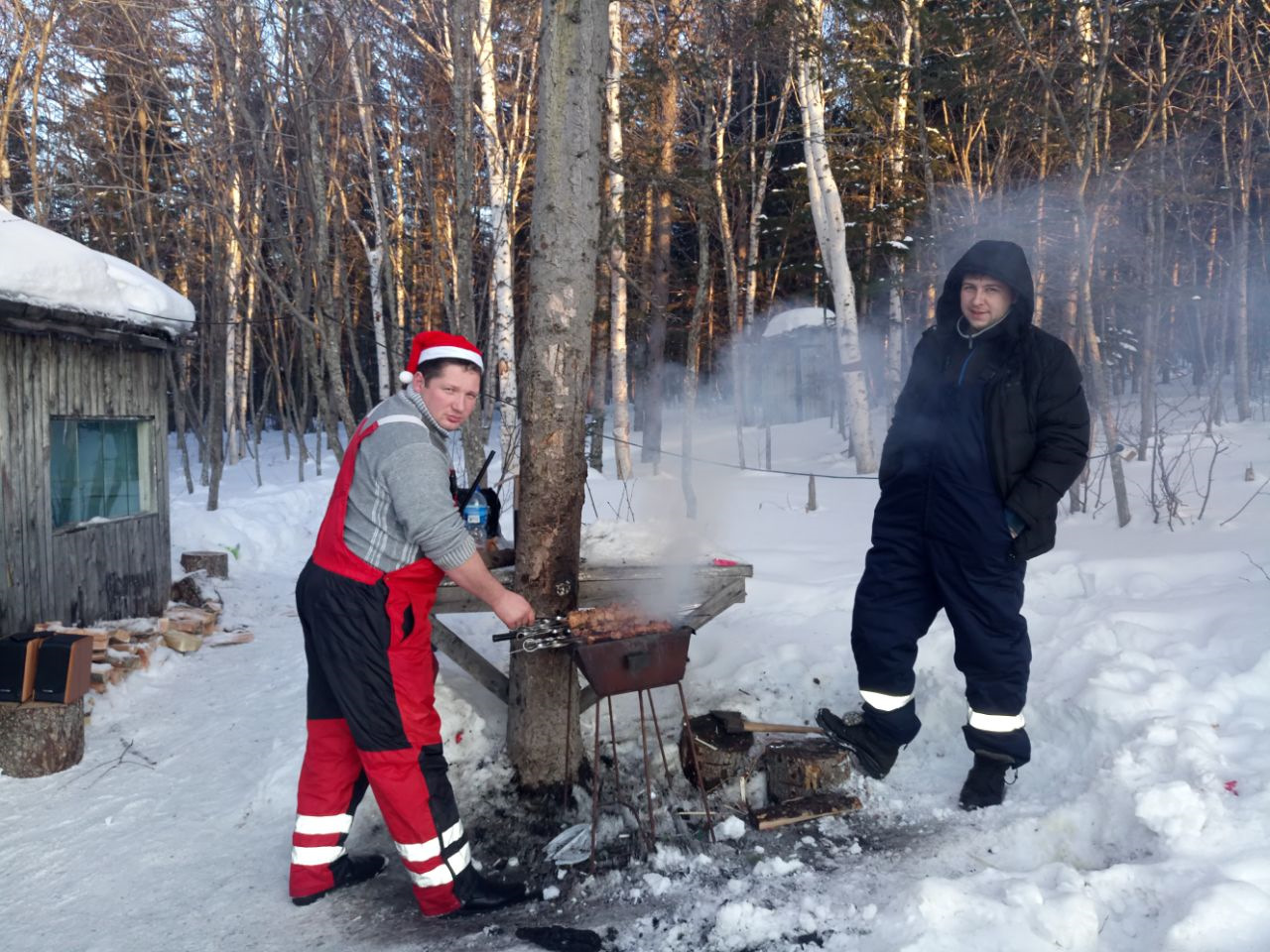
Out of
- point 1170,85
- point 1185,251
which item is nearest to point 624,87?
point 1170,85

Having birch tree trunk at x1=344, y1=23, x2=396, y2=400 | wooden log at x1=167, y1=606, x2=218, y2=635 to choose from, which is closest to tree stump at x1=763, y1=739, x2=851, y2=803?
wooden log at x1=167, y1=606, x2=218, y2=635

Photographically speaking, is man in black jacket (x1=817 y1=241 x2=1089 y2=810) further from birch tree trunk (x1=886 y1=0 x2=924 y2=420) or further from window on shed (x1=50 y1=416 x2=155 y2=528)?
birch tree trunk (x1=886 y1=0 x2=924 y2=420)

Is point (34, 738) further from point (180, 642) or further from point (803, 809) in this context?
point (803, 809)

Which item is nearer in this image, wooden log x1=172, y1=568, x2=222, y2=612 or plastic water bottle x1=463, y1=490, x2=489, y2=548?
plastic water bottle x1=463, y1=490, x2=489, y2=548

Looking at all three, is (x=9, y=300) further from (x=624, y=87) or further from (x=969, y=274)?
(x=624, y=87)

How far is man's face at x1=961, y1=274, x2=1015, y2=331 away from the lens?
11.7 ft

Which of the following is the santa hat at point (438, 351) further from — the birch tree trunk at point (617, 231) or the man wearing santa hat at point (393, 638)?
the birch tree trunk at point (617, 231)

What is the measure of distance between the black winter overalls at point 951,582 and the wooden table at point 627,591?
64 cm

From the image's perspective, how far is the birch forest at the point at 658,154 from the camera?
28.8 feet

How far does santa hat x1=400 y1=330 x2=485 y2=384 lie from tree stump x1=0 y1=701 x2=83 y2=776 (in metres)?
3.01

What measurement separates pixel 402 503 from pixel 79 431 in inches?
218

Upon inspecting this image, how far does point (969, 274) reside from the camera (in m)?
3.62

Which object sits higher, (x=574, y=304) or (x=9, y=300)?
(x=9, y=300)

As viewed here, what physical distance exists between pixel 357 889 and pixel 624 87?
13.7 metres
